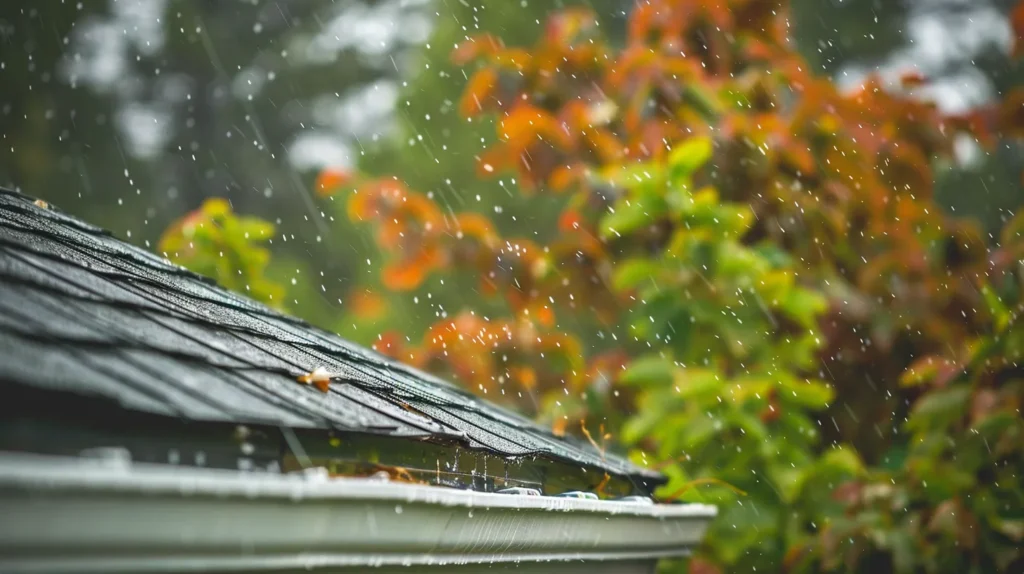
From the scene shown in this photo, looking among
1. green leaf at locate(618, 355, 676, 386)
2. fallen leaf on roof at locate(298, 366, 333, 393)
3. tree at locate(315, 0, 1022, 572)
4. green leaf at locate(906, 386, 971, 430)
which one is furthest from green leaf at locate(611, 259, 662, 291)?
fallen leaf on roof at locate(298, 366, 333, 393)

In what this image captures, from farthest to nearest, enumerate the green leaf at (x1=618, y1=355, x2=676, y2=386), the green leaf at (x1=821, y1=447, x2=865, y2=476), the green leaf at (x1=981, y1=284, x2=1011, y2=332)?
the green leaf at (x1=618, y1=355, x2=676, y2=386)
the green leaf at (x1=821, y1=447, x2=865, y2=476)
the green leaf at (x1=981, y1=284, x2=1011, y2=332)

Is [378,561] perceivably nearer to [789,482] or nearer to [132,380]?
[132,380]

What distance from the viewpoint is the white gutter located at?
1.02m

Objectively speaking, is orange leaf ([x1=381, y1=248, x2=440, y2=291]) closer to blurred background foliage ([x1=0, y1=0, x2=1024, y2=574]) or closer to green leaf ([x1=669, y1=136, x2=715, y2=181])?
blurred background foliage ([x1=0, y1=0, x2=1024, y2=574])

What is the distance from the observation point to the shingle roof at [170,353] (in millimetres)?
1263

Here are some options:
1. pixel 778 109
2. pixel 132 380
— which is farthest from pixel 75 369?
pixel 778 109

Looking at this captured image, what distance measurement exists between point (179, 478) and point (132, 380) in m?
0.23

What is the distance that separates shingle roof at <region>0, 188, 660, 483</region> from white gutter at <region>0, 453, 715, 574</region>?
0.12 metres

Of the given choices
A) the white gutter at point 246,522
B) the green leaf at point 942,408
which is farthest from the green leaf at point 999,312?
the white gutter at point 246,522

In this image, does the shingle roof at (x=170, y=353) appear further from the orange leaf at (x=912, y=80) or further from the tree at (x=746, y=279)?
the orange leaf at (x=912, y=80)

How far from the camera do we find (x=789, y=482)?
13.0ft

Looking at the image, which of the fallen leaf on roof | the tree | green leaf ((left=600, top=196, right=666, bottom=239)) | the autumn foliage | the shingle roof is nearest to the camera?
the shingle roof

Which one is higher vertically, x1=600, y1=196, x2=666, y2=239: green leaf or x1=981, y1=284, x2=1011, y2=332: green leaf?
x1=600, y1=196, x2=666, y2=239: green leaf

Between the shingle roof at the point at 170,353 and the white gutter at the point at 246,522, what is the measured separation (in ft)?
0.39
